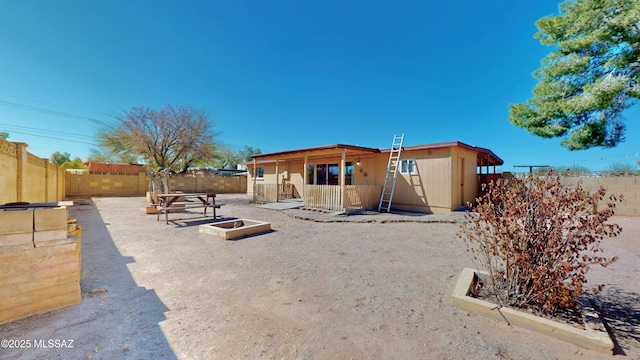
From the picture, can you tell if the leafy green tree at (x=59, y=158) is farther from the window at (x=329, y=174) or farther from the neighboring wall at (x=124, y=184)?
the window at (x=329, y=174)

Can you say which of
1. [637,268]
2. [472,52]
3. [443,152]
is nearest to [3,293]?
[637,268]

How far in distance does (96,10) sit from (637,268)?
17.5 m

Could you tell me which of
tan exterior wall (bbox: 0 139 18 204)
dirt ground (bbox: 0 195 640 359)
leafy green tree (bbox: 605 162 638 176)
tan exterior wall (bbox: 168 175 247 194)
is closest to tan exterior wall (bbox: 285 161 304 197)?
dirt ground (bbox: 0 195 640 359)

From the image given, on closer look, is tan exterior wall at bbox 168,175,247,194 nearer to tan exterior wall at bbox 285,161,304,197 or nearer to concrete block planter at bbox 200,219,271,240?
tan exterior wall at bbox 285,161,304,197

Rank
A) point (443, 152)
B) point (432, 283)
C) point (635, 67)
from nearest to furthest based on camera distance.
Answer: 1. point (432, 283)
2. point (635, 67)
3. point (443, 152)

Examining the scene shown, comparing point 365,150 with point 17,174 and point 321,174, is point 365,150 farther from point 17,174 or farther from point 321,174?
point 17,174

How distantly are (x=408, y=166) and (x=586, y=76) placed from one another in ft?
18.8

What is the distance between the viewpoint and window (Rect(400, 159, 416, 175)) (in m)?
9.77

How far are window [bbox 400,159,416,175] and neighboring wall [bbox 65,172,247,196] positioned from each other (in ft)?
59.8

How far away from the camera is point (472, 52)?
47.3ft

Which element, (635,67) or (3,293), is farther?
(635,67)

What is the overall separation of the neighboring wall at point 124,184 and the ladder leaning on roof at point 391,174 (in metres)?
17.5

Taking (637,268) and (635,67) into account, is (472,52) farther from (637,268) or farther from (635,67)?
(637,268)

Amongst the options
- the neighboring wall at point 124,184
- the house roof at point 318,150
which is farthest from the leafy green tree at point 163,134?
the house roof at point 318,150
